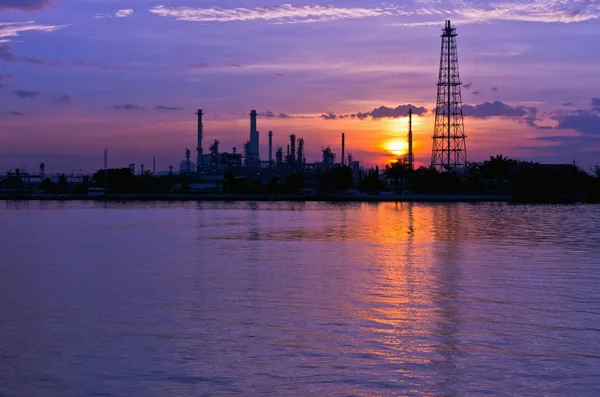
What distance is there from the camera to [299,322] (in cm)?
1433

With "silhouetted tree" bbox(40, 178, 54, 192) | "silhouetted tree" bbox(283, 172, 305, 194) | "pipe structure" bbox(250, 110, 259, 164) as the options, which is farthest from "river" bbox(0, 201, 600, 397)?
"pipe structure" bbox(250, 110, 259, 164)

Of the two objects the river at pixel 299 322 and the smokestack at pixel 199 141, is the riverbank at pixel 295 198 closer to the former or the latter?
the smokestack at pixel 199 141

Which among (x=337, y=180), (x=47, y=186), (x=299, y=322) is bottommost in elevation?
(x=299, y=322)

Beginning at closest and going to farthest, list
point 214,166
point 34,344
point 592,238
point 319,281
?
point 34,344, point 319,281, point 592,238, point 214,166

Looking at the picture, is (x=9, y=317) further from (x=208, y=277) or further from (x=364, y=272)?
(x=364, y=272)

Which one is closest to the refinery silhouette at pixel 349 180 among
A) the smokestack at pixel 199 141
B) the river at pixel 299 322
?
the smokestack at pixel 199 141

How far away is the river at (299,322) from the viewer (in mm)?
10461

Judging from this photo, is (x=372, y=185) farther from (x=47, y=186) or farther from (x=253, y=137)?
(x=47, y=186)

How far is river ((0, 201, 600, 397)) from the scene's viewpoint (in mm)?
10461

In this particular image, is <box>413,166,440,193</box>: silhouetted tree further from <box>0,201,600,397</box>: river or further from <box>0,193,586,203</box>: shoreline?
<box>0,201,600,397</box>: river

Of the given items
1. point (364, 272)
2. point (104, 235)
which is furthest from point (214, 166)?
point (364, 272)

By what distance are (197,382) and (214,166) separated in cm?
12360

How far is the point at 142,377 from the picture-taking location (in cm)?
1060

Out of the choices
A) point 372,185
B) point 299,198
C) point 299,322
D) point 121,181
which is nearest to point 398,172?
point 372,185
